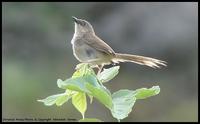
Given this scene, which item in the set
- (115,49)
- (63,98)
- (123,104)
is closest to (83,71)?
(63,98)

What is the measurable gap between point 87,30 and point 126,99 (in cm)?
281

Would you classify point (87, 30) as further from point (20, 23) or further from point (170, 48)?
point (20, 23)

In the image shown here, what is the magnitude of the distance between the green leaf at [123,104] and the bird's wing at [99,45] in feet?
6.23

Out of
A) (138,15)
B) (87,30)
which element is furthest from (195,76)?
(87,30)

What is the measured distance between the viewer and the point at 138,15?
12617 millimetres

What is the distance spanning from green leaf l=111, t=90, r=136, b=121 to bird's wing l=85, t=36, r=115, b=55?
1.90 metres

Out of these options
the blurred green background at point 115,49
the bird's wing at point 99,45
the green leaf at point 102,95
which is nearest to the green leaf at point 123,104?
the green leaf at point 102,95

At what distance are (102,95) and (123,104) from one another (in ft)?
0.37

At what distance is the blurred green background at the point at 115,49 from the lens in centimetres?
1165

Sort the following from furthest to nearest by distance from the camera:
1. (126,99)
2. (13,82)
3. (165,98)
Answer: (165,98) → (13,82) → (126,99)

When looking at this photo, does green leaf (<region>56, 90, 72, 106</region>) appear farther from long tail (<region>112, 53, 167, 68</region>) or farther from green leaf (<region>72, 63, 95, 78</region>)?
long tail (<region>112, 53, 167, 68</region>)

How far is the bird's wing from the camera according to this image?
418 cm

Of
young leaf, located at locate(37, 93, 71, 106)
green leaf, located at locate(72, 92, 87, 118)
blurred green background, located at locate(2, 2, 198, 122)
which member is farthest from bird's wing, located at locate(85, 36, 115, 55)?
blurred green background, located at locate(2, 2, 198, 122)

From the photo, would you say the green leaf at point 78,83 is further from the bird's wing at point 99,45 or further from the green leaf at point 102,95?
the bird's wing at point 99,45
